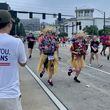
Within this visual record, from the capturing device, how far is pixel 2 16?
15.9 feet

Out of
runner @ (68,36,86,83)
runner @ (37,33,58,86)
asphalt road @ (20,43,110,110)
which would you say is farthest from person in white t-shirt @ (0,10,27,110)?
runner @ (68,36,86,83)

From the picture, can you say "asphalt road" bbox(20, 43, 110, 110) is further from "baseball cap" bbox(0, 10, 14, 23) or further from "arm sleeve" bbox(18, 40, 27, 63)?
"baseball cap" bbox(0, 10, 14, 23)

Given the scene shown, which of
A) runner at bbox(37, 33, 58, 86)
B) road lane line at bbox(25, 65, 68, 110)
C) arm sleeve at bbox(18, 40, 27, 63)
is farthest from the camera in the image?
runner at bbox(37, 33, 58, 86)

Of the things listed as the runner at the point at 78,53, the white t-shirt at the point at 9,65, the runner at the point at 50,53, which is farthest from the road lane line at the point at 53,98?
the white t-shirt at the point at 9,65

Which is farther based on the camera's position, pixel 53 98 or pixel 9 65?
pixel 53 98

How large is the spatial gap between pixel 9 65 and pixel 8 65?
0.01 meters

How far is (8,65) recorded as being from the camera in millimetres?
4945

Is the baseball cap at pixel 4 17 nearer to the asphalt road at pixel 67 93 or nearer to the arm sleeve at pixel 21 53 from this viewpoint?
the arm sleeve at pixel 21 53

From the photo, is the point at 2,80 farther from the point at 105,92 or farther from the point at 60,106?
the point at 105,92

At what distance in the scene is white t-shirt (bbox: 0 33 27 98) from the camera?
485 centimetres

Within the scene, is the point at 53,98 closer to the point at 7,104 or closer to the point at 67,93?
the point at 67,93

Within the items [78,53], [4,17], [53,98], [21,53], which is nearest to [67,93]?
[53,98]

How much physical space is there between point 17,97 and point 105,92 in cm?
757

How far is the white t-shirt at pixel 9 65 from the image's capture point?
485 cm
